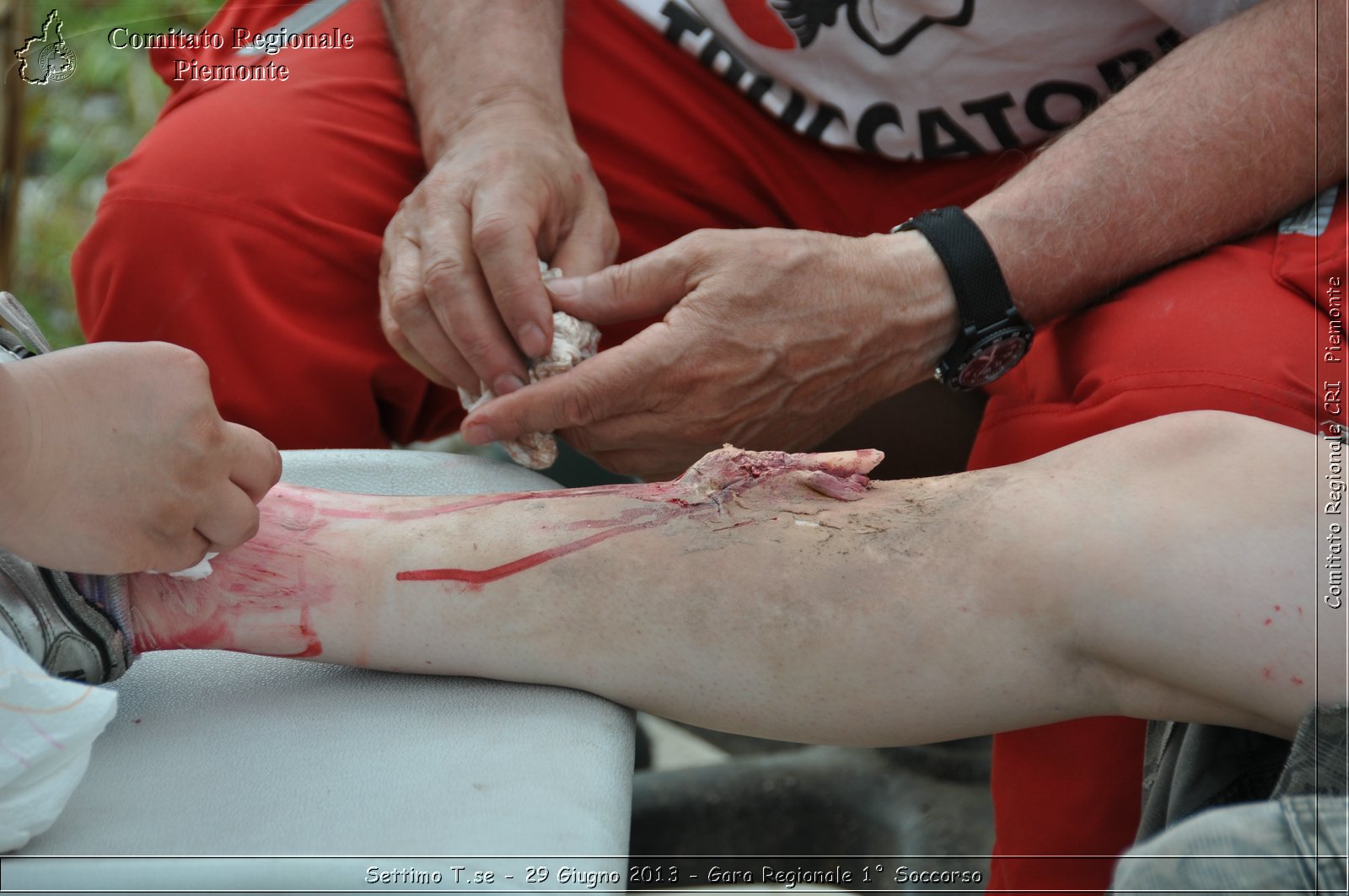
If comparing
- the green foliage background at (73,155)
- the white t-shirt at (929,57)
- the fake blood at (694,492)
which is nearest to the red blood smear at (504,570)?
the fake blood at (694,492)

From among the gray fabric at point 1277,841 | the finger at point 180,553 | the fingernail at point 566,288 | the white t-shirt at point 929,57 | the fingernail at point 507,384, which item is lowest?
the finger at point 180,553

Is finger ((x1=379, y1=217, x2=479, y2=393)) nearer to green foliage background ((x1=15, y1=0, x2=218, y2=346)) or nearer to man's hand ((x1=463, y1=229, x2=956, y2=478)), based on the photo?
man's hand ((x1=463, y1=229, x2=956, y2=478))

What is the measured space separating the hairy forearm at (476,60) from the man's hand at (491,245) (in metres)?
0.03

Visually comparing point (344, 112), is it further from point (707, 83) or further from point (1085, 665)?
point (1085, 665)

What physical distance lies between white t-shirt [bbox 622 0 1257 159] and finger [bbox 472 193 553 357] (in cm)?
43

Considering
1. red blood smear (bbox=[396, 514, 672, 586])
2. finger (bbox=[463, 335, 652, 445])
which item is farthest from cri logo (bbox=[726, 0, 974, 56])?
red blood smear (bbox=[396, 514, 672, 586])

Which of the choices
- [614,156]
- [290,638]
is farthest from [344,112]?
[290,638]

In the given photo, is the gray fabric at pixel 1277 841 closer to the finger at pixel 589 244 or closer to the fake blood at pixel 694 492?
the fake blood at pixel 694 492

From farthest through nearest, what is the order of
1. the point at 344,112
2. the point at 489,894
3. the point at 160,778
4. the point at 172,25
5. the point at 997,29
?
the point at 172,25 < the point at 344,112 < the point at 997,29 < the point at 160,778 < the point at 489,894

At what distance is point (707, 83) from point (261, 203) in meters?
0.61

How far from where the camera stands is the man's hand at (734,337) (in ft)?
4.02

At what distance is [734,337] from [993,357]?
316 millimetres

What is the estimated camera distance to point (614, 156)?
60.8 inches

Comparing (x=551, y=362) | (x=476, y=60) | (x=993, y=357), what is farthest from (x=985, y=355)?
(x=476, y=60)
